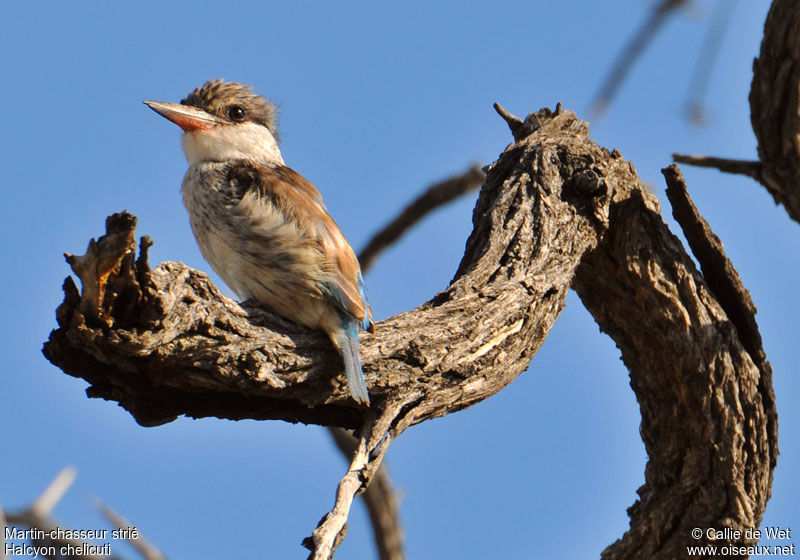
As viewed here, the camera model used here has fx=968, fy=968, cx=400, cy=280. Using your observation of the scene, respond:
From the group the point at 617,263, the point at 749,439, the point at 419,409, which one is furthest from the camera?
the point at 617,263

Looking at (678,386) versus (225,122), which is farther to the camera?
(225,122)

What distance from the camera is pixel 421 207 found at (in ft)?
21.8

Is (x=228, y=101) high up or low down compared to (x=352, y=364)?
up

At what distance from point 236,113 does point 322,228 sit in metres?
1.40

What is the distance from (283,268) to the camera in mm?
3398

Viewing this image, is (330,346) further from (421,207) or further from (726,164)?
(421,207)

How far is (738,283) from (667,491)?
3.06 ft

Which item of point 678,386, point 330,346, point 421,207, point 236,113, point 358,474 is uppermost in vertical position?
point 421,207

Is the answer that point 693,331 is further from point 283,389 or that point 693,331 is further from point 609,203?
point 283,389

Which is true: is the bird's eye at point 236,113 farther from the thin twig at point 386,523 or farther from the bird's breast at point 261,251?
the thin twig at point 386,523

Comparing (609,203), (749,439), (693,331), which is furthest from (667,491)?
(609,203)

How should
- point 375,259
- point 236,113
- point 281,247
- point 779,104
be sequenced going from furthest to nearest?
point 375,259
point 236,113
point 779,104
point 281,247

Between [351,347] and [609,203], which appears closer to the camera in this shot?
[351,347]

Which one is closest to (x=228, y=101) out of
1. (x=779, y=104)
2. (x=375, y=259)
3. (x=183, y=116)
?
(x=183, y=116)
